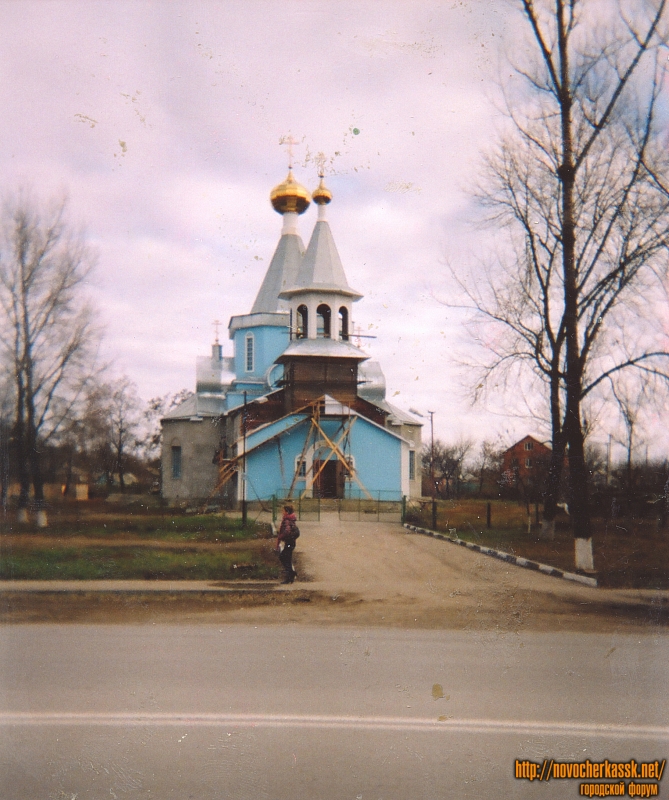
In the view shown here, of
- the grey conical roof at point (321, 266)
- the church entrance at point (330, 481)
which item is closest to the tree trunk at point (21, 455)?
the church entrance at point (330, 481)

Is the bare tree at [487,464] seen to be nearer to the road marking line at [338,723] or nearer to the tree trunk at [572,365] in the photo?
the tree trunk at [572,365]

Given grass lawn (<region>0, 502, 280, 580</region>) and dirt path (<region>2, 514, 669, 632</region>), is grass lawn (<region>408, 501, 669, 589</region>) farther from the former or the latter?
grass lawn (<region>0, 502, 280, 580</region>)

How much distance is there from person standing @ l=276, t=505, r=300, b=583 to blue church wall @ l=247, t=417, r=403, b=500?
781 mm

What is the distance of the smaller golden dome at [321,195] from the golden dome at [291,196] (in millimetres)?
124

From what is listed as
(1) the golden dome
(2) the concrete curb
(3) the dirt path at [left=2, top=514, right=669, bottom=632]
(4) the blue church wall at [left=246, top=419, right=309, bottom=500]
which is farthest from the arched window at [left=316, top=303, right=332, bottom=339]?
(3) the dirt path at [left=2, top=514, right=669, bottom=632]

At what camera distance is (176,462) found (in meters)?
8.79

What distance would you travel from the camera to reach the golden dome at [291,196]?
308 inches

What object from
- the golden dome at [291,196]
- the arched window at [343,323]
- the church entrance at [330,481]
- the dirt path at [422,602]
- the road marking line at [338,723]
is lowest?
the road marking line at [338,723]

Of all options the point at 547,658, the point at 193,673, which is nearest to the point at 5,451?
the point at 193,673

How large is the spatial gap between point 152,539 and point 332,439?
825 cm

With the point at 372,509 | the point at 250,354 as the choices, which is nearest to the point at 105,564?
the point at 372,509

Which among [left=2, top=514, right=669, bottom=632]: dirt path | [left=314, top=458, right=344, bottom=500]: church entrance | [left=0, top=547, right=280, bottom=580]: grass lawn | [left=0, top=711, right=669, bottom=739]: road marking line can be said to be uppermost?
[left=314, top=458, right=344, bottom=500]: church entrance

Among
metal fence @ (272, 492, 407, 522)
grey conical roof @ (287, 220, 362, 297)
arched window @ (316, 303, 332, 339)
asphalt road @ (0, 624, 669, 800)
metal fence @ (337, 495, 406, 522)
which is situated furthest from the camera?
arched window @ (316, 303, 332, 339)

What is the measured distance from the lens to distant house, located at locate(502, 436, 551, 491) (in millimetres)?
8281
